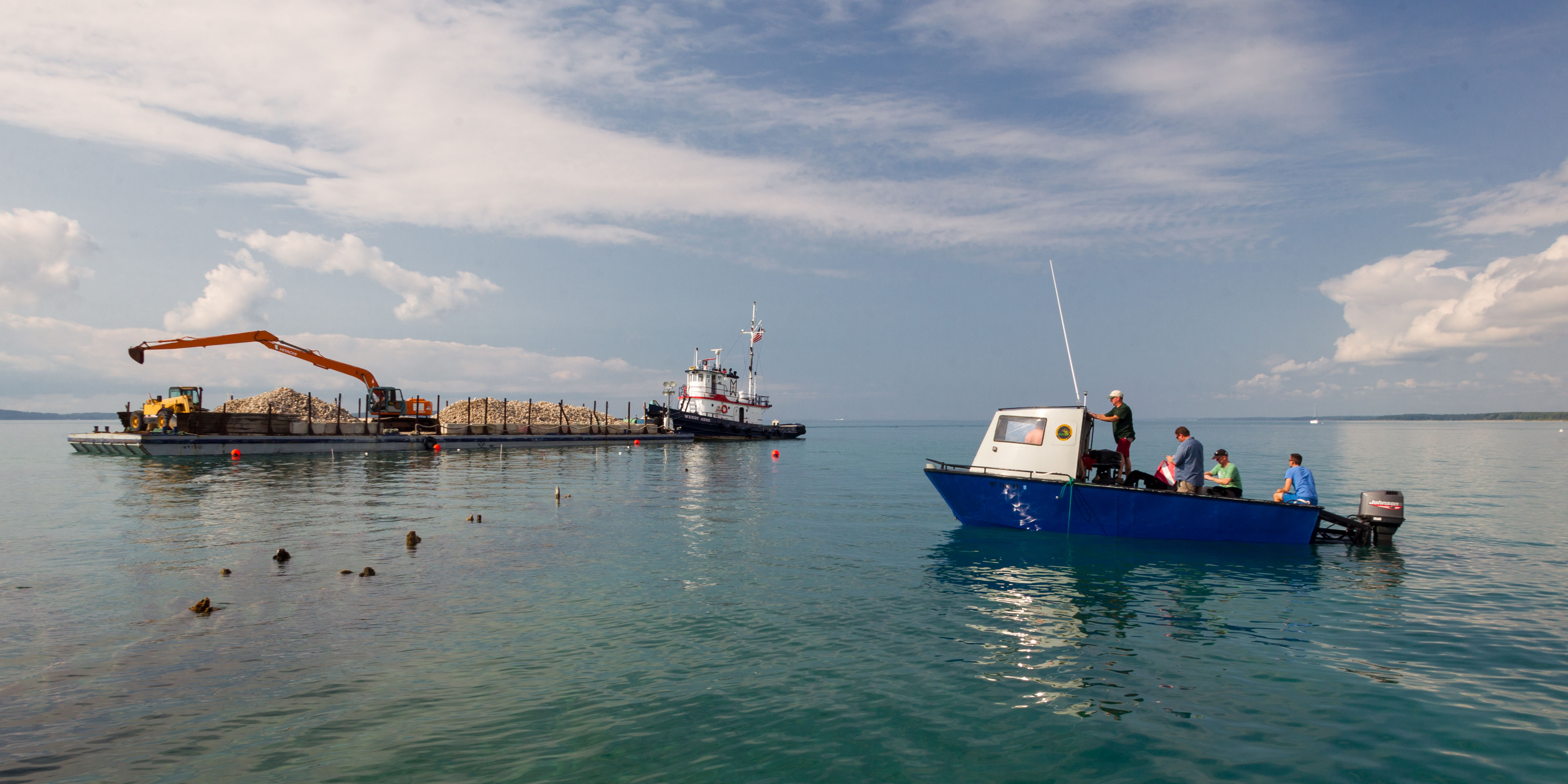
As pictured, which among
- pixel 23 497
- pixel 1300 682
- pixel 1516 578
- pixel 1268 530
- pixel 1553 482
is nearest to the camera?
pixel 1300 682

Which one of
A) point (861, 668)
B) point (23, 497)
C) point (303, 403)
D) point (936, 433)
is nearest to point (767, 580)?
point (861, 668)

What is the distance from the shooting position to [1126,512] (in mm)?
14352

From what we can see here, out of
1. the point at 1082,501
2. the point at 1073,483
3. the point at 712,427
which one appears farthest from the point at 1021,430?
the point at 712,427

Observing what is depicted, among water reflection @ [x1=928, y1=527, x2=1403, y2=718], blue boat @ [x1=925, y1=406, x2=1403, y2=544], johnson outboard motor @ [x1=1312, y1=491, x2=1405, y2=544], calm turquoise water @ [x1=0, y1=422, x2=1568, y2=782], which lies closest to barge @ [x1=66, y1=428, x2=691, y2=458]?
calm turquoise water @ [x1=0, y1=422, x2=1568, y2=782]

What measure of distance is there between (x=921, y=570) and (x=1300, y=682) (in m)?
5.93

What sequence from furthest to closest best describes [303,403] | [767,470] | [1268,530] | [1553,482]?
[303,403] < [767,470] < [1553,482] < [1268,530]

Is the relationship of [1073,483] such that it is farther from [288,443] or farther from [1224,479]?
[288,443]

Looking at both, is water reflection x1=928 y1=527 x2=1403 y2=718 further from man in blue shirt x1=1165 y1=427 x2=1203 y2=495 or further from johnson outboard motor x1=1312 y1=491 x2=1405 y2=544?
man in blue shirt x1=1165 y1=427 x2=1203 y2=495

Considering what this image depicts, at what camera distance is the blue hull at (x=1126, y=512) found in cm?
1374

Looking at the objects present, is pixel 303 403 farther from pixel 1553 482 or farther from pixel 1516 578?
pixel 1553 482

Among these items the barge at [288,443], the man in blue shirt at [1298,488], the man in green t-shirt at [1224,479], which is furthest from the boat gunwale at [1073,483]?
the barge at [288,443]

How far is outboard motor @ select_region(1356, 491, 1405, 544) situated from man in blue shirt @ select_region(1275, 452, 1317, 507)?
1.13 metres

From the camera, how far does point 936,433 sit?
464 ft

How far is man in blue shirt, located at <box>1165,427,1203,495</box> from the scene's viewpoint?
13898mm
